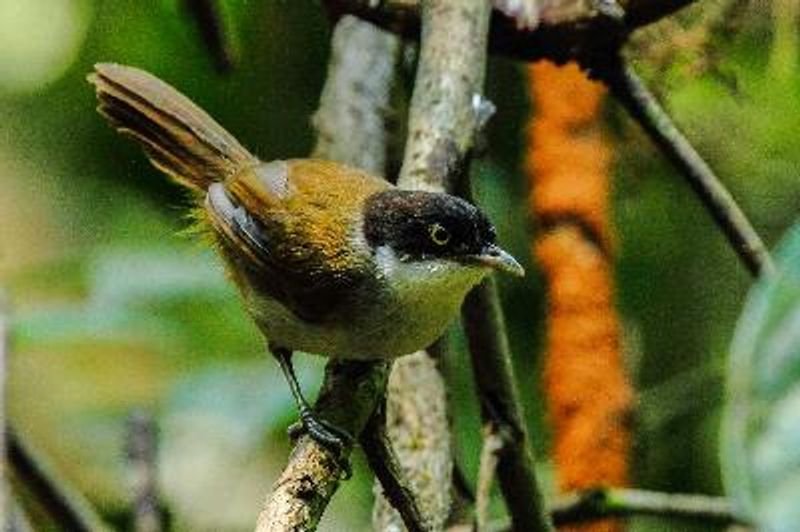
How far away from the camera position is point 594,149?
352cm

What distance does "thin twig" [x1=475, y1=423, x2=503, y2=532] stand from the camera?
7.32 feet

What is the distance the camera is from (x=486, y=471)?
2.34 metres

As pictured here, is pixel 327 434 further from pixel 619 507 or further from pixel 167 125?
pixel 167 125

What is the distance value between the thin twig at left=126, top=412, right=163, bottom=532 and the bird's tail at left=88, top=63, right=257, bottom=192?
579 millimetres

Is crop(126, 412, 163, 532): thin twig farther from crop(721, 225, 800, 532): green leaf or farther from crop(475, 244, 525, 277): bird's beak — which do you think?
crop(721, 225, 800, 532): green leaf

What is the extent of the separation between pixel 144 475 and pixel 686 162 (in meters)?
1.17

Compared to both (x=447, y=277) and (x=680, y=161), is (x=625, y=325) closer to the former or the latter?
(x=680, y=161)

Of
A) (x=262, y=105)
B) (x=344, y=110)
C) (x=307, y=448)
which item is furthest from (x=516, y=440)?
(x=262, y=105)

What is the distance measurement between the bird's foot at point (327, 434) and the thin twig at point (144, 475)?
0.55 metres

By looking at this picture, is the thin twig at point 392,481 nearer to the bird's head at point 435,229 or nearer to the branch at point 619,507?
the bird's head at point 435,229

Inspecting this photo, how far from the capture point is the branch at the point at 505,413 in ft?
7.90

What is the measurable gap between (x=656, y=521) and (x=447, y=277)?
6.40 ft

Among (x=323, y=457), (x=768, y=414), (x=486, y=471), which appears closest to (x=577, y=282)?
(x=486, y=471)

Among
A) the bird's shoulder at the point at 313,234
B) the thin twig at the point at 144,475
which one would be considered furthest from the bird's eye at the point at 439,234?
the thin twig at the point at 144,475
